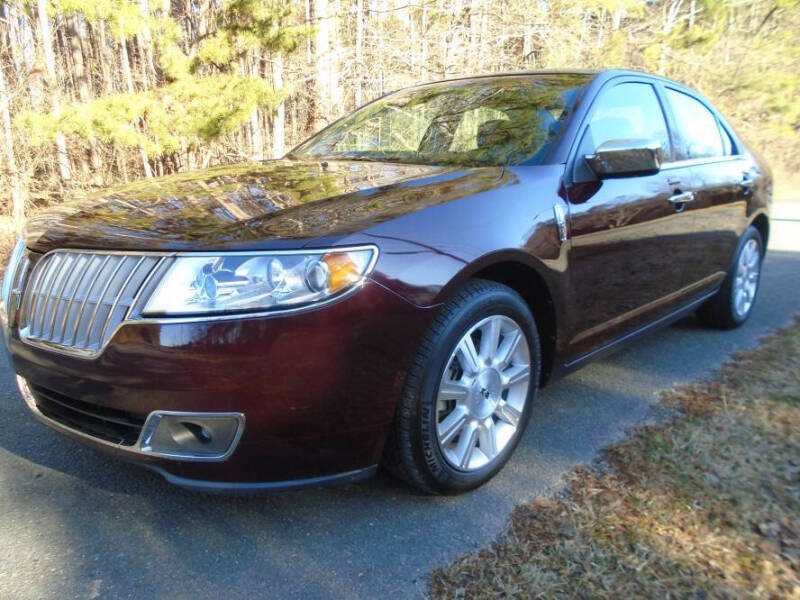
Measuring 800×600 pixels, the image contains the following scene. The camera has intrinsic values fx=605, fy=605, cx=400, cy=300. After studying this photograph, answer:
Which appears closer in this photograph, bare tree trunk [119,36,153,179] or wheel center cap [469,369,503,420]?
wheel center cap [469,369,503,420]

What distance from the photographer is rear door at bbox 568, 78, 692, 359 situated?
2635mm

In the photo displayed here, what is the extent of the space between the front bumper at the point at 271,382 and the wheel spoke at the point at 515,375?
1.91 feet

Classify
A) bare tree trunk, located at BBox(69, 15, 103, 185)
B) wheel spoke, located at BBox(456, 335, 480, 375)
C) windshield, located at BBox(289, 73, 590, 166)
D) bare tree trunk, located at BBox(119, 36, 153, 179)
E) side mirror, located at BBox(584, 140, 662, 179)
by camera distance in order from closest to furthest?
wheel spoke, located at BBox(456, 335, 480, 375)
side mirror, located at BBox(584, 140, 662, 179)
windshield, located at BBox(289, 73, 590, 166)
bare tree trunk, located at BBox(119, 36, 153, 179)
bare tree trunk, located at BBox(69, 15, 103, 185)

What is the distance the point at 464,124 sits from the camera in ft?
9.78

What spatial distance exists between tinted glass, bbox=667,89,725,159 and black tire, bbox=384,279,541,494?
1956 mm

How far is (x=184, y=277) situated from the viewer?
175 centimetres

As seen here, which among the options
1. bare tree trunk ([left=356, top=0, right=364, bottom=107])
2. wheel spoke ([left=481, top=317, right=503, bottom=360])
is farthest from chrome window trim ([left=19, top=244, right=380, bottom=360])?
bare tree trunk ([left=356, top=0, right=364, bottom=107])

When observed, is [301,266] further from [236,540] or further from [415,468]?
[236,540]

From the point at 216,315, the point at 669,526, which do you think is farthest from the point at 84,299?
the point at 669,526

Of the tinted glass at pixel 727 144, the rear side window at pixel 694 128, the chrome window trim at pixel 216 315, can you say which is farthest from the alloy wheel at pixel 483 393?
the tinted glass at pixel 727 144

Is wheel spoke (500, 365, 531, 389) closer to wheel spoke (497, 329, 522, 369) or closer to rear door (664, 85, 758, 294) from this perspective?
wheel spoke (497, 329, 522, 369)

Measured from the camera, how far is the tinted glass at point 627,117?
9.39ft

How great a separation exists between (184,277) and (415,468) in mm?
1004

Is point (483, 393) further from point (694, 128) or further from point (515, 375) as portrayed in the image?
point (694, 128)
